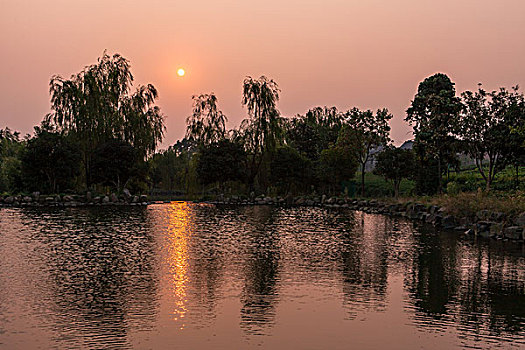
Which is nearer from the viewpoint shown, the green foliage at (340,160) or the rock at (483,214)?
the rock at (483,214)

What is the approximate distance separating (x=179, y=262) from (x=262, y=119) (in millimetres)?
37504

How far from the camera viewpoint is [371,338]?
26.3 feet

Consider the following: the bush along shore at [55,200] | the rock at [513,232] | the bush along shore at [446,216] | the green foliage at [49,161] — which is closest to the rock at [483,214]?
the bush along shore at [446,216]

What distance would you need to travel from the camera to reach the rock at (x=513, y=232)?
20.2 meters

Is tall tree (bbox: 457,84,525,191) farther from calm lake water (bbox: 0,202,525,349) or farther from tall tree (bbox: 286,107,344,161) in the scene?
tall tree (bbox: 286,107,344,161)

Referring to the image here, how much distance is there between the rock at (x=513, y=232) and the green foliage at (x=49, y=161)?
3613cm

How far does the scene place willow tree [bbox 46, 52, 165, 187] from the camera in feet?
150

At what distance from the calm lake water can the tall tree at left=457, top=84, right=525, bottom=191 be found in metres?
15.1

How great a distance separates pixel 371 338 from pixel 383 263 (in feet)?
24.0

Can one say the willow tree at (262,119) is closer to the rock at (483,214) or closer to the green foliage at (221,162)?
the green foliage at (221,162)

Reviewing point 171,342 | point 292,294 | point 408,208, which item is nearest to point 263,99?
point 408,208

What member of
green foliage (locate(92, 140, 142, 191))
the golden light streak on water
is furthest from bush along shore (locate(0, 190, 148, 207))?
the golden light streak on water

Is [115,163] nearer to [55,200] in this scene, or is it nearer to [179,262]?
[55,200]

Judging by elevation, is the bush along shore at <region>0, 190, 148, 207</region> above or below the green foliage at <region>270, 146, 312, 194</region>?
below
